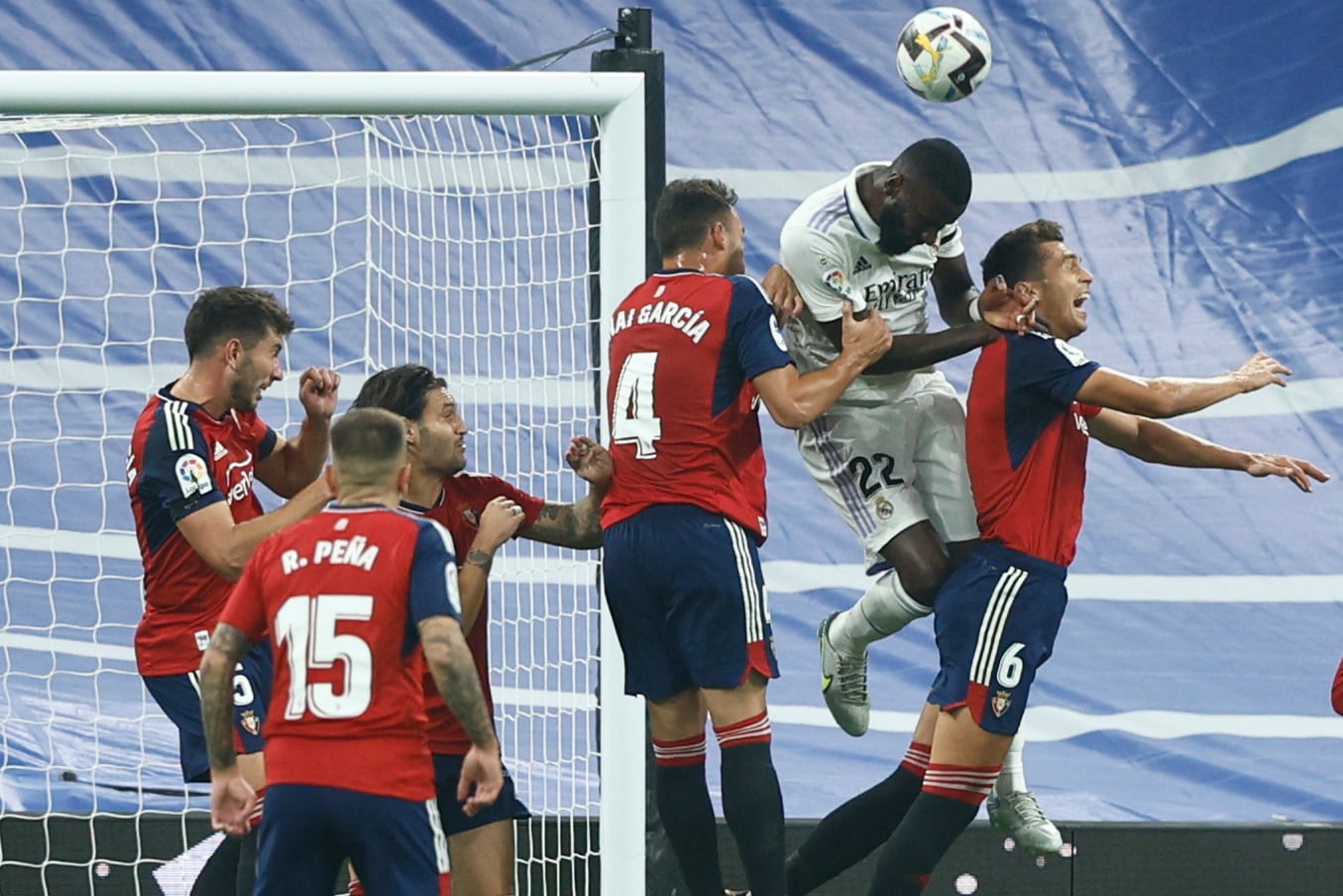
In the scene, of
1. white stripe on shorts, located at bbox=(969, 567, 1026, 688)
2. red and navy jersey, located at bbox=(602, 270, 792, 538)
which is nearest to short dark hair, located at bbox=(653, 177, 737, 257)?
red and navy jersey, located at bbox=(602, 270, 792, 538)

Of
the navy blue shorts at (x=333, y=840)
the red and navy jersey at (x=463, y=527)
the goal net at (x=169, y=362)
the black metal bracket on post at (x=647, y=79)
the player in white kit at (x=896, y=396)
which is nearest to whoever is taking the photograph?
the navy blue shorts at (x=333, y=840)

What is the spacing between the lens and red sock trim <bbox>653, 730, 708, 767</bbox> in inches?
203

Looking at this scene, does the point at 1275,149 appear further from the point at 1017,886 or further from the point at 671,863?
the point at 671,863

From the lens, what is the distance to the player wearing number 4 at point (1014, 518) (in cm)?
498

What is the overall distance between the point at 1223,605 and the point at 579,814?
113 inches

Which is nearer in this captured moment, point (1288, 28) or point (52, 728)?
point (52, 728)

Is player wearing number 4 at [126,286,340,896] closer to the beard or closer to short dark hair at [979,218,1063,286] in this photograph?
the beard

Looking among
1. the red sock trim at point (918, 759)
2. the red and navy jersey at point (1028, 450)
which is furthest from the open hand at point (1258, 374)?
the red sock trim at point (918, 759)

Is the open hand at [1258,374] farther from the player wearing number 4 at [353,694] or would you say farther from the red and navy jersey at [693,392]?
the player wearing number 4 at [353,694]

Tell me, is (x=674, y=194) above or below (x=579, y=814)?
above

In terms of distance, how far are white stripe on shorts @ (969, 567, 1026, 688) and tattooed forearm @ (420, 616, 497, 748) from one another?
1472mm

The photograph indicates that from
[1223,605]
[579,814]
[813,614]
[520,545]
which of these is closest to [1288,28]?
[1223,605]

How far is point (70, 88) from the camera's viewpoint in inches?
215

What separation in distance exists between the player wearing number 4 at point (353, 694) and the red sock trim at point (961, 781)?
4.47 ft
